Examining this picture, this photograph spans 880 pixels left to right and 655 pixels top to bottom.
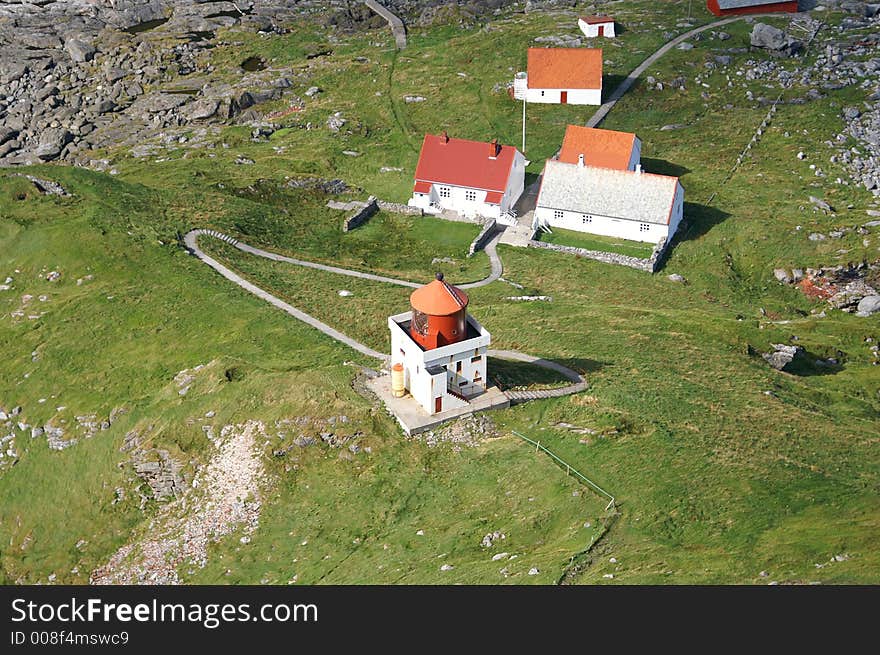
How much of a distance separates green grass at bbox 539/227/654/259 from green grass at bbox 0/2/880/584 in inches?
121

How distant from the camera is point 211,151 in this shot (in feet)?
336

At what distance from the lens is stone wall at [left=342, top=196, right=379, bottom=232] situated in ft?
280

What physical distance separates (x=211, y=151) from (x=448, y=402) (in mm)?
62337

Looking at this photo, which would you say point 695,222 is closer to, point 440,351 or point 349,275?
point 349,275

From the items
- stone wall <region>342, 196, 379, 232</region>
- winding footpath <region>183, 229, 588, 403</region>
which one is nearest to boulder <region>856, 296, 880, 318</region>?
winding footpath <region>183, 229, 588, 403</region>

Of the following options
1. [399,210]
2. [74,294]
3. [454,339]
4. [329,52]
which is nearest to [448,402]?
[454,339]

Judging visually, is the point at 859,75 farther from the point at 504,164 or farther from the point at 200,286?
the point at 200,286

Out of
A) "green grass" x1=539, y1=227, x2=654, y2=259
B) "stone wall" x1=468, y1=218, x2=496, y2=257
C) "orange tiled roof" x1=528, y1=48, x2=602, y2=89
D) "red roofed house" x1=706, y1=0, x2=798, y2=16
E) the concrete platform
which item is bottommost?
"green grass" x1=539, y1=227, x2=654, y2=259

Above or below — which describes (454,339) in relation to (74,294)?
above

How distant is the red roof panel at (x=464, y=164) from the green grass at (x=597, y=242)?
6700 mm

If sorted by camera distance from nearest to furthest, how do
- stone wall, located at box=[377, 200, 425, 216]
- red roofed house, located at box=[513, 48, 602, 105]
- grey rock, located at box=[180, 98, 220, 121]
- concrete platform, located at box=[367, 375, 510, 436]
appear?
concrete platform, located at box=[367, 375, 510, 436] → stone wall, located at box=[377, 200, 425, 216] → red roofed house, located at box=[513, 48, 602, 105] → grey rock, located at box=[180, 98, 220, 121]

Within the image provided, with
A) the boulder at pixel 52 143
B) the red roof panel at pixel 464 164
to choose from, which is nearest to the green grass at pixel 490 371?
the red roof panel at pixel 464 164

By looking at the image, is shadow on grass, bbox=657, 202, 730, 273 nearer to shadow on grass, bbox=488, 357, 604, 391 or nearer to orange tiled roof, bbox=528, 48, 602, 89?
shadow on grass, bbox=488, 357, 604, 391

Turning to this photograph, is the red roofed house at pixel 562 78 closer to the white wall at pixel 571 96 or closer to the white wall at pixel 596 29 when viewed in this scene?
the white wall at pixel 571 96
